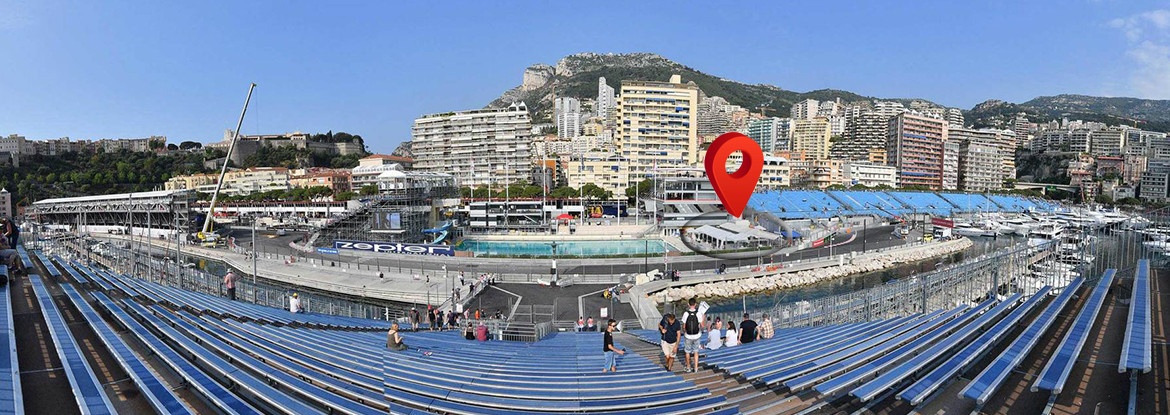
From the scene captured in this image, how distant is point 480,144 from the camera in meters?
74.8

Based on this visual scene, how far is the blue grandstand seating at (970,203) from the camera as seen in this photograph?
6500cm

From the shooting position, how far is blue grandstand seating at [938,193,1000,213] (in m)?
65.0

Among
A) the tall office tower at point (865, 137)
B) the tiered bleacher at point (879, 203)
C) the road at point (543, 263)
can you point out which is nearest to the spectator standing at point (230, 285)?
the road at point (543, 263)

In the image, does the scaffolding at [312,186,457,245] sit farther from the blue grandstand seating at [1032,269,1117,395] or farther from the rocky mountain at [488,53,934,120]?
the rocky mountain at [488,53,934,120]

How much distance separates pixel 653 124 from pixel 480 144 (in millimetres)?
24998

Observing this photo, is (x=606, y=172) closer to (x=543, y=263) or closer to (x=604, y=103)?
(x=543, y=263)

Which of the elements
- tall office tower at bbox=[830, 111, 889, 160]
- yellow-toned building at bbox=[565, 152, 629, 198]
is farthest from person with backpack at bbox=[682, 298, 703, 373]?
tall office tower at bbox=[830, 111, 889, 160]

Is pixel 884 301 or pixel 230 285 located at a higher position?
pixel 230 285

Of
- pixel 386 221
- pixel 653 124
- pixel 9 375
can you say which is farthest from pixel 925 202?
pixel 9 375

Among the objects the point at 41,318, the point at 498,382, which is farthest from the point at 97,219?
the point at 498,382

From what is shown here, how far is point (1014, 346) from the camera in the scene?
5918 millimetres

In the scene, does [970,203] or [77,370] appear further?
[970,203]

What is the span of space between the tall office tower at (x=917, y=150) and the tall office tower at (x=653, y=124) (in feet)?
135

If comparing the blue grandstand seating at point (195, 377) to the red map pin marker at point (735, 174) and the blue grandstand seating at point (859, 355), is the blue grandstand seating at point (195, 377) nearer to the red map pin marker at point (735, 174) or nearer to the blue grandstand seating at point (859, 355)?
the blue grandstand seating at point (859, 355)
